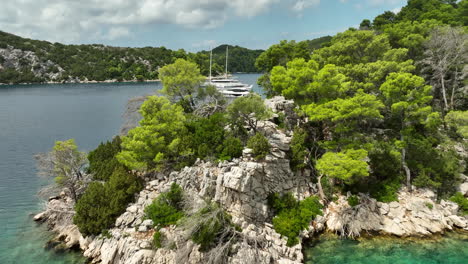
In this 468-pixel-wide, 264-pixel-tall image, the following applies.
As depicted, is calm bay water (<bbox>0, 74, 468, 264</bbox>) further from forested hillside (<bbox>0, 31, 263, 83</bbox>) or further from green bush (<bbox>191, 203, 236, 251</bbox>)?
forested hillside (<bbox>0, 31, 263, 83</bbox>)

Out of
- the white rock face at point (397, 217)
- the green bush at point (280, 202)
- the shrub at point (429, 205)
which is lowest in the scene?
the white rock face at point (397, 217)

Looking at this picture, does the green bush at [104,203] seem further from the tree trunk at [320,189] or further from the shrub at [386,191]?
the shrub at [386,191]

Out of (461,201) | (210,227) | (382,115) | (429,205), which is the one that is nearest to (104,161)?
(210,227)

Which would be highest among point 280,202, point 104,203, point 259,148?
point 259,148

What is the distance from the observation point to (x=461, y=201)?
2288 centimetres

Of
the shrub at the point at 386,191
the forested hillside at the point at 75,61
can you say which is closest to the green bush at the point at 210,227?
the shrub at the point at 386,191

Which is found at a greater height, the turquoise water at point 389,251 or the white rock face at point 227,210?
the white rock face at point 227,210

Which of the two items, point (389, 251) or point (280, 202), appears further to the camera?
point (280, 202)

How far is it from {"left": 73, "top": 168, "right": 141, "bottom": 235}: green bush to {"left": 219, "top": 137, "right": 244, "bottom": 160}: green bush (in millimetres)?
7873

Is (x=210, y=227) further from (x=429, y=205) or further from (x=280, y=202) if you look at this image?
(x=429, y=205)

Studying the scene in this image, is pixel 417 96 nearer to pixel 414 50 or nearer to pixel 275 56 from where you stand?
pixel 414 50

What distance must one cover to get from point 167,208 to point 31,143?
121ft

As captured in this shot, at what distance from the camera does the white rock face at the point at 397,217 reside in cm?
2114

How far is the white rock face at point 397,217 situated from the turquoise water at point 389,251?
933 millimetres
